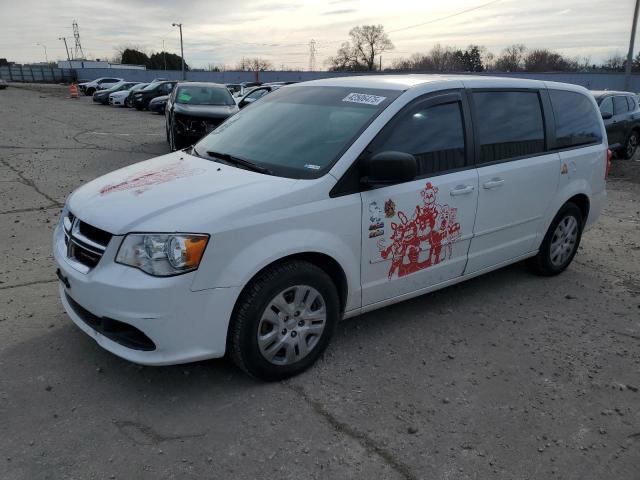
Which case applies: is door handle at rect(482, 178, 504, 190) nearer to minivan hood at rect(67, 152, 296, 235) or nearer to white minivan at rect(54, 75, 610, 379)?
white minivan at rect(54, 75, 610, 379)

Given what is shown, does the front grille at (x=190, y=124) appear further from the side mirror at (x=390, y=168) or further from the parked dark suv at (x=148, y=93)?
the parked dark suv at (x=148, y=93)

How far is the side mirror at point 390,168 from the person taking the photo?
3246 millimetres

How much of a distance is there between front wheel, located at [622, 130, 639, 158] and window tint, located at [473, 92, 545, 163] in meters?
10.4

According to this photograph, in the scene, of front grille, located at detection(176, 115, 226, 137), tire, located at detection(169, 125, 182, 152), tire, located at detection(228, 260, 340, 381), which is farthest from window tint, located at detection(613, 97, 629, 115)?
tire, located at detection(228, 260, 340, 381)

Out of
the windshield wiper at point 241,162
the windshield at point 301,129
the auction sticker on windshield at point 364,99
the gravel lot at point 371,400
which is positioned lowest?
the gravel lot at point 371,400

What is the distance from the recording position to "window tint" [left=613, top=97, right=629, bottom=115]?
13.0 m

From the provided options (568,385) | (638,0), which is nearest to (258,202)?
(568,385)

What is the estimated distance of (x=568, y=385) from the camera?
342 cm

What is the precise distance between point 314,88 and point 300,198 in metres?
1.47

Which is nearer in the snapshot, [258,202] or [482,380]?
[258,202]

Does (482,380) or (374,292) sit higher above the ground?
(374,292)

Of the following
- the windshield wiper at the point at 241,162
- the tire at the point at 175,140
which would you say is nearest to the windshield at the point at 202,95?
the tire at the point at 175,140

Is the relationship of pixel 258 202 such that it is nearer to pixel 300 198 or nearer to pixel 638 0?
pixel 300 198

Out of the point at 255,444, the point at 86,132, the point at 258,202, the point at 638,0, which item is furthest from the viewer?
the point at 638,0
